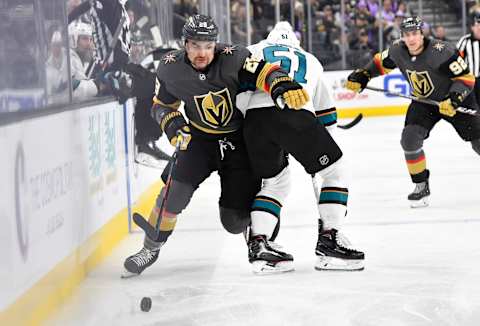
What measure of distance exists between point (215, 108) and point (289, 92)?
1.11ft

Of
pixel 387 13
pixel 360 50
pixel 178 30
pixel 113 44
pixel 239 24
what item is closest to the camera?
pixel 113 44

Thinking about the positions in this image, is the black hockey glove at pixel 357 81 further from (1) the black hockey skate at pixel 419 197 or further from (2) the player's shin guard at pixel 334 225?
(2) the player's shin guard at pixel 334 225

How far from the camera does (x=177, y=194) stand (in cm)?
367

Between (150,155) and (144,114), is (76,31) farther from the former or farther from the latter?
(150,155)

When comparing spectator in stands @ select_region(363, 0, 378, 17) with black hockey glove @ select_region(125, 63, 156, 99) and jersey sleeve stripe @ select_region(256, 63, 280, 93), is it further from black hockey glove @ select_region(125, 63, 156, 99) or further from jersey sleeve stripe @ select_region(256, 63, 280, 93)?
jersey sleeve stripe @ select_region(256, 63, 280, 93)

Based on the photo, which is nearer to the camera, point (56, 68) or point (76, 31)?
point (56, 68)

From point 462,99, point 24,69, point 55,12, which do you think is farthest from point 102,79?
point 462,99

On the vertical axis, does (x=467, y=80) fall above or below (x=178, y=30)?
below

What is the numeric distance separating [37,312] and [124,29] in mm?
2277

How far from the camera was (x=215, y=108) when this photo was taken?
11.7ft

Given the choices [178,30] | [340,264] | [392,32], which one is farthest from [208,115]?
[392,32]

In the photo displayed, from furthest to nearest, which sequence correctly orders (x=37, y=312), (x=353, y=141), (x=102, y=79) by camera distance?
(x=353, y=141) → (x=102, y=79) → (x=37, y=312)

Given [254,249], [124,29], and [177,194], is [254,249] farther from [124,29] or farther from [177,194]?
[124,29]

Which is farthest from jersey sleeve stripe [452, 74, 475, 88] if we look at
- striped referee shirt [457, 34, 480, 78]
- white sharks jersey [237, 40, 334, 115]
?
striped referee shirt [457, 34, 480, 78]
